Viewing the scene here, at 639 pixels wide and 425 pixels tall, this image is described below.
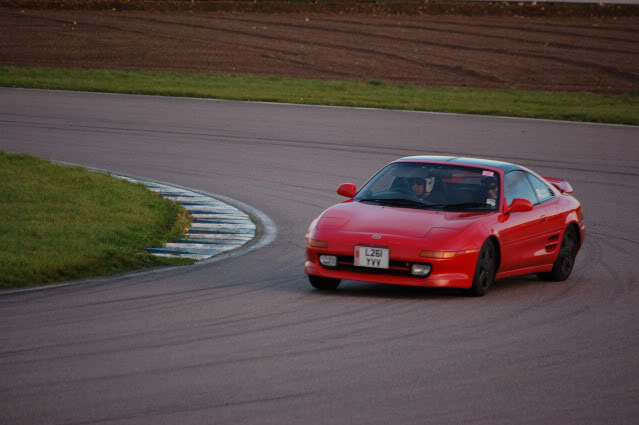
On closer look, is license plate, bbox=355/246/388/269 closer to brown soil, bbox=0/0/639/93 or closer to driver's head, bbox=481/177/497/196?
driver's head, bbox=481/177/497/196

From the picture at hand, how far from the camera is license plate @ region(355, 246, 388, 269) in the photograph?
1091cm

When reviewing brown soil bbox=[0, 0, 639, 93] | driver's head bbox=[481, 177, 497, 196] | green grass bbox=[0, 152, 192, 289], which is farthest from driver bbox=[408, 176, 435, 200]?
brown soil bbox=[0, 0, 639, 93]

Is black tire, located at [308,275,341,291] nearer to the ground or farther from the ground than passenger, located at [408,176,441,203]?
nearer to the ground

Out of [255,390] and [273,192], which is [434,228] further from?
[273,192]

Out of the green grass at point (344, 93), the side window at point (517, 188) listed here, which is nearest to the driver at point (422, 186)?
the side window at point (517, 188)

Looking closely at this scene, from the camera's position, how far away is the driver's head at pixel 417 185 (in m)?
12.0

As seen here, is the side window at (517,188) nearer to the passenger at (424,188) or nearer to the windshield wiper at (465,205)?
the windshield wiper at (465,205)

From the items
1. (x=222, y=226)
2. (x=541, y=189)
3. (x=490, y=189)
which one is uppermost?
(x=490, y=189)

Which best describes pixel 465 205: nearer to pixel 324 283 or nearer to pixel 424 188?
pixel 424 188

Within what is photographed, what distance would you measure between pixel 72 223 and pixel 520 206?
5.42 metres

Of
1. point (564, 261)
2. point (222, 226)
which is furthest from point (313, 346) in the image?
point (222, 226)

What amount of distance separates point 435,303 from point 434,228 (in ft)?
2.38

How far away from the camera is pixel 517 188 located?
40.6 ft

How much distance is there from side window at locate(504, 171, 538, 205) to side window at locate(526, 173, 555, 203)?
94 millimetres
